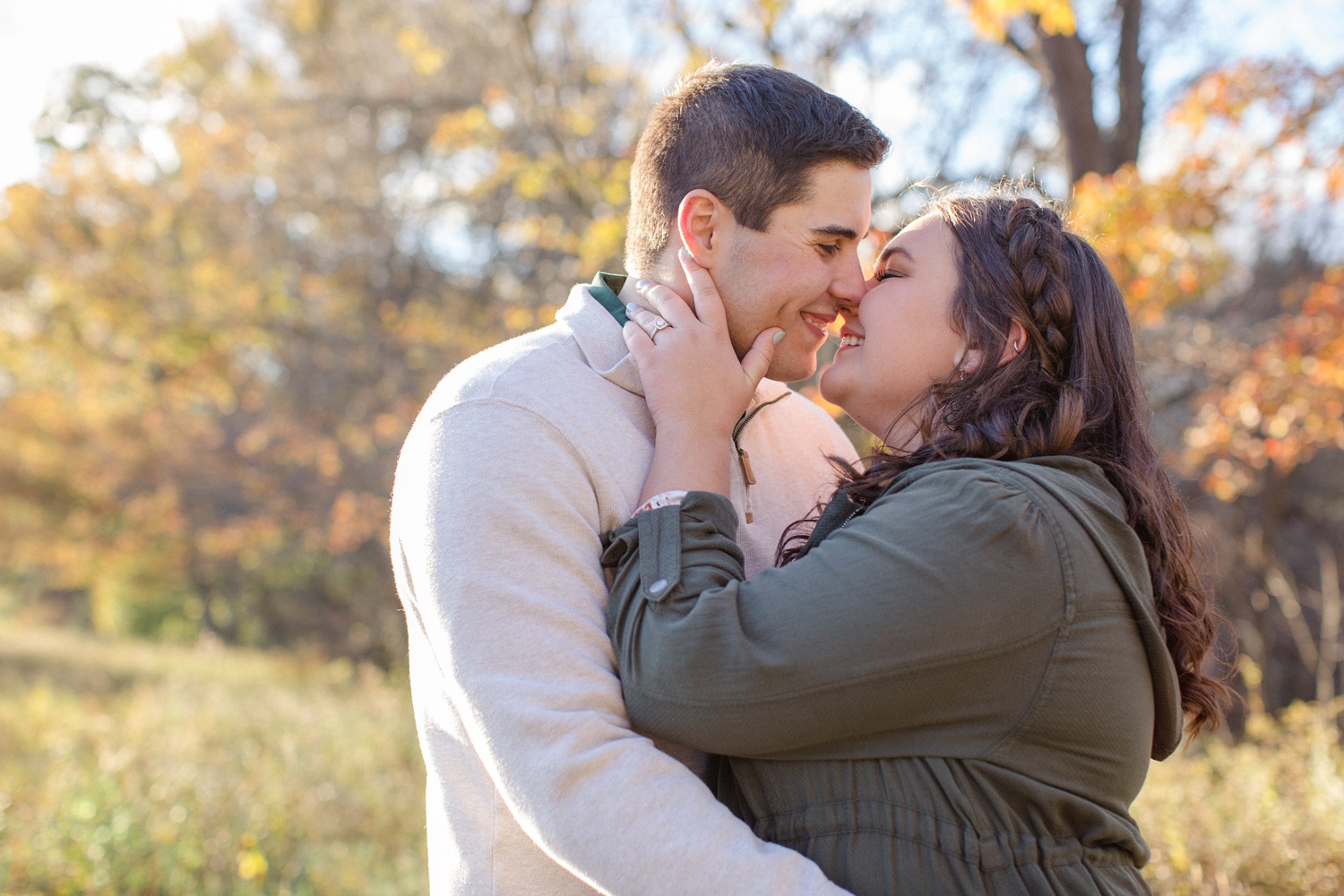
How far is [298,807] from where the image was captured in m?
5.39

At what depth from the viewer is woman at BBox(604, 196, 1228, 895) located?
1.42 meters

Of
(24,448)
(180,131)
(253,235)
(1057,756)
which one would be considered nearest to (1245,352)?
(1057,756)

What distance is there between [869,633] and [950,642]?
11 cm

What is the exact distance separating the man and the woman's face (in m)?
0.11

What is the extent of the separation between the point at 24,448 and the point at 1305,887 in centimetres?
1418

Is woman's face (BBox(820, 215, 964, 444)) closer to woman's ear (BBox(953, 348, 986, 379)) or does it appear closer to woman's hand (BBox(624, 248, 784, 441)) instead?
woman's ear (BBox(953, 348, 986, 379))

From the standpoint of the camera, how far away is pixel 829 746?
60.2 inches

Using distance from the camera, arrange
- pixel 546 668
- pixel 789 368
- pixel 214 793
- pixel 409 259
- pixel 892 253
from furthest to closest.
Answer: pixel 409 259, pixel 214 793, pixel 789 368, pixel 892 253, pixel 546 668

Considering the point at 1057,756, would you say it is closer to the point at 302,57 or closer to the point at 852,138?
the point at 852,138

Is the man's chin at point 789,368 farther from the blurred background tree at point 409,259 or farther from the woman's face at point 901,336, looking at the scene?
the blurred background tree at point 409,259

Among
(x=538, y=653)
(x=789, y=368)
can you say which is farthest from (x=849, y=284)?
(x=538, y=653)

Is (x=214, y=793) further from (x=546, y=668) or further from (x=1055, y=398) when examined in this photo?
(x=1055, y=398)

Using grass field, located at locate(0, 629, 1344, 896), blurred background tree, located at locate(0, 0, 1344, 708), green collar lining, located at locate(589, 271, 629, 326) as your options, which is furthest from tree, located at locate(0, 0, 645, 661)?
green collar lining, located at locate(589, 271, 629, 326)

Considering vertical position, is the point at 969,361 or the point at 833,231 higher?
the point at 833,231
